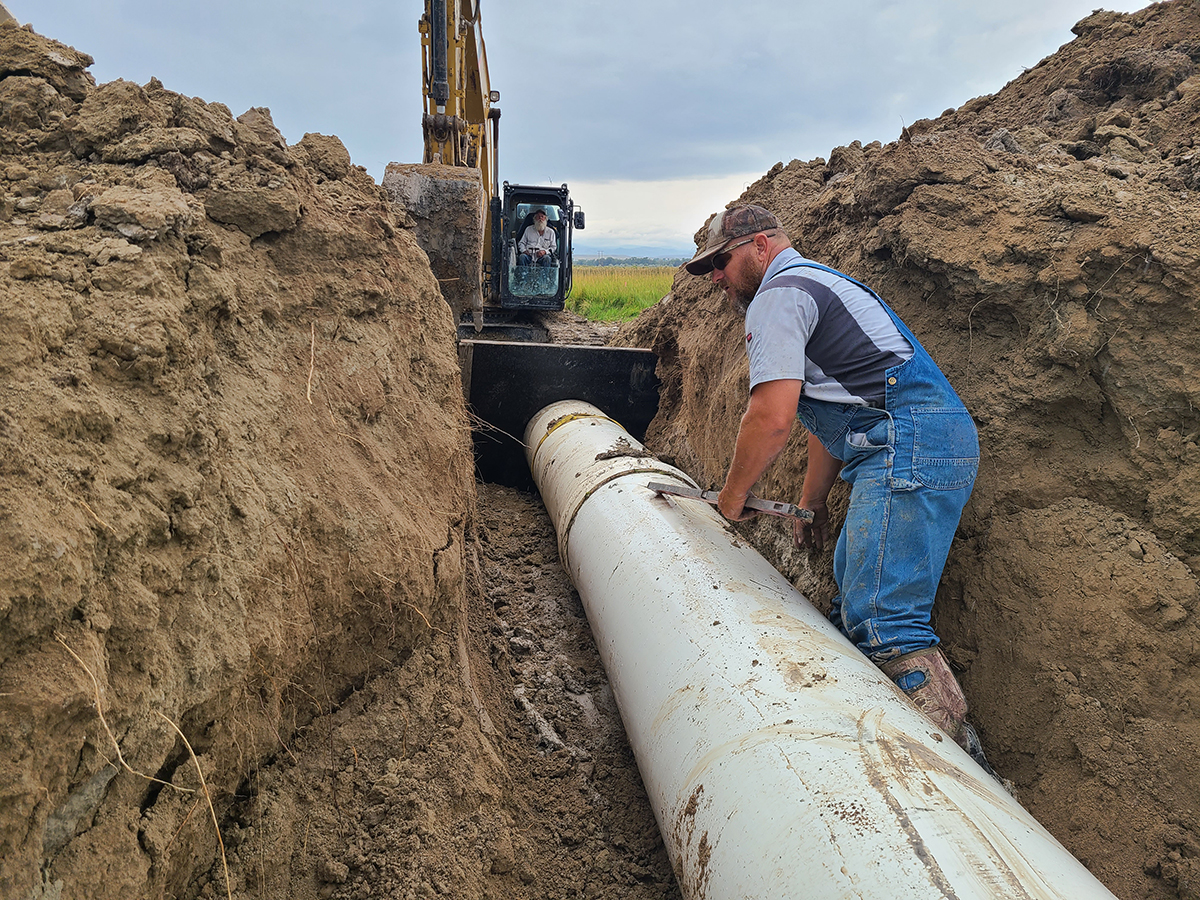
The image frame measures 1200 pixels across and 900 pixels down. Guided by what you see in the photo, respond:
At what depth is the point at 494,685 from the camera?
3184 millimetres

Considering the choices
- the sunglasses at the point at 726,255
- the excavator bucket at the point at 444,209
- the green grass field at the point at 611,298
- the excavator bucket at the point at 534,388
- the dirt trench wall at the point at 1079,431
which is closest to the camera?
the dirt trench wall at the point at 1079,431

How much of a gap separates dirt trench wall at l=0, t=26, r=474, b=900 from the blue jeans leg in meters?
1.55

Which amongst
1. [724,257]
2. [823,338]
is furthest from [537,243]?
[823,338]

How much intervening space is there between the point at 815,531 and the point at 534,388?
3.06 meters

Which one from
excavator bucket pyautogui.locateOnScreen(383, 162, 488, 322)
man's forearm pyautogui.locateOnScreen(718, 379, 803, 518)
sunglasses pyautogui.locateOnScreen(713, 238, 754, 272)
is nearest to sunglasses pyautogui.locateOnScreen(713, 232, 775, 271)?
sunglasses pyautogui.locateOnScreen(713, 238, 754, 272)

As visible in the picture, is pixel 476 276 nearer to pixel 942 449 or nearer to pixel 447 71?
pixel 447 71

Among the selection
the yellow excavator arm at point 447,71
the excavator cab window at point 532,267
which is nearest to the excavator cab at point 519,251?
the excavator cab window at point 532,267

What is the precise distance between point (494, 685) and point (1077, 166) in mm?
3636

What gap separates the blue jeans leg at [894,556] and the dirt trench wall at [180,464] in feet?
5.10

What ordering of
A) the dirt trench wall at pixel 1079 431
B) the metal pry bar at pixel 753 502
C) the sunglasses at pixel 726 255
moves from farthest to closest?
the sunglasses at pixel 726 255
the metal pry bar at pixel 753 502
the dirt trench wall at pixel 1079 431

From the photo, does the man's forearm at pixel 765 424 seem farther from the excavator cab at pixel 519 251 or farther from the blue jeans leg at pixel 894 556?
the excavator cab at pixel 519 251

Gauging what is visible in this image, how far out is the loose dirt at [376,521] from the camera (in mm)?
1519

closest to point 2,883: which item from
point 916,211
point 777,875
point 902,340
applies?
point 777,875

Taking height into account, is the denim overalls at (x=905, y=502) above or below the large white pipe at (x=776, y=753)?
above
